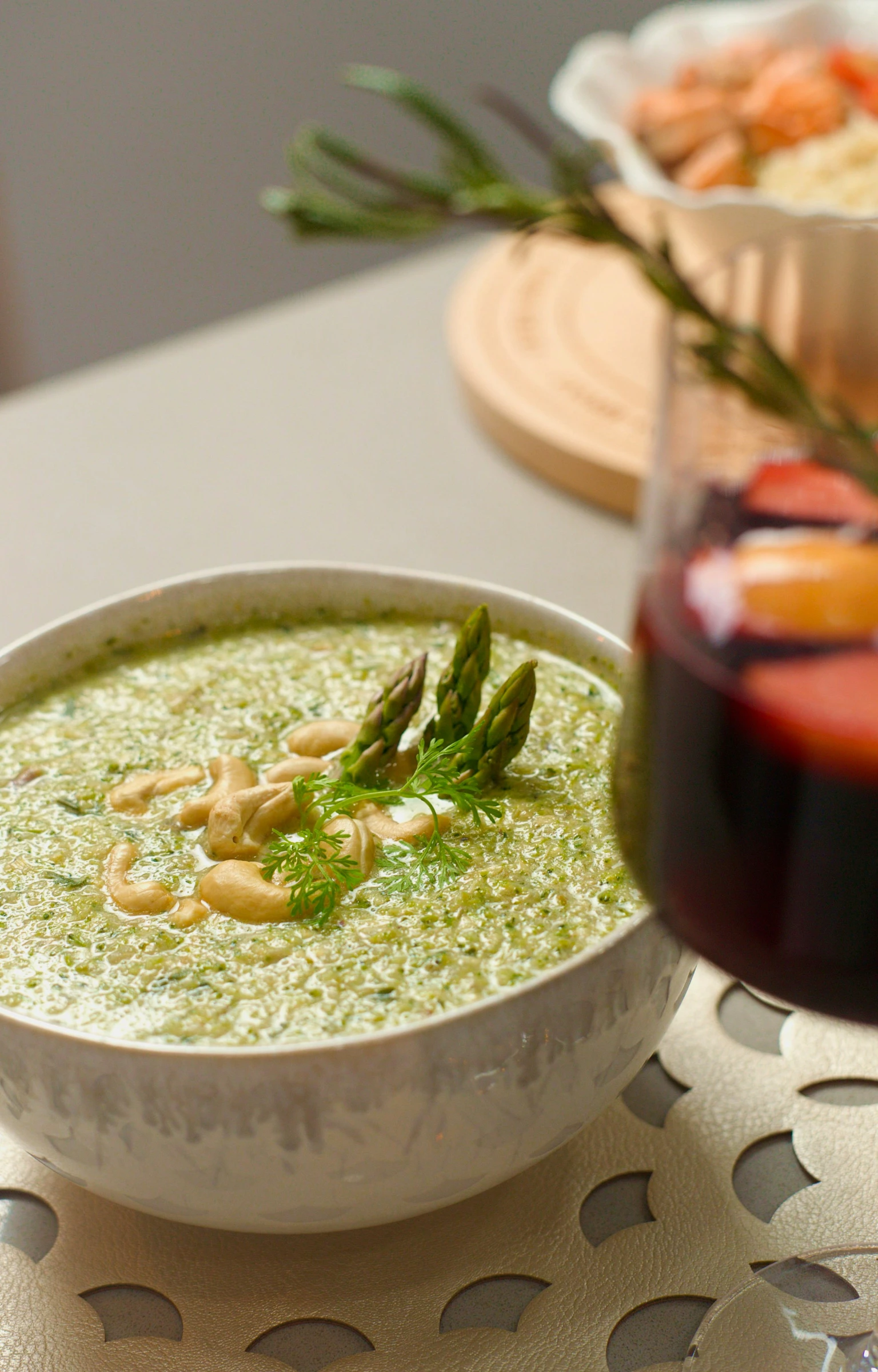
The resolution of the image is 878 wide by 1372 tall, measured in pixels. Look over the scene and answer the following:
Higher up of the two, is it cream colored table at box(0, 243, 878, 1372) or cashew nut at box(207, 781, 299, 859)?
cashew nut at box(207, 781, 299, 859)

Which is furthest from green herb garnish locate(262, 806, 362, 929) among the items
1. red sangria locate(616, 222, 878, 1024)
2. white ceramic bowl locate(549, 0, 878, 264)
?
white ceramic bowl locate(549, 0, 878, 264)

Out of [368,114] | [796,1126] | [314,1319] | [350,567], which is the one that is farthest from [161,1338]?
[368,114]

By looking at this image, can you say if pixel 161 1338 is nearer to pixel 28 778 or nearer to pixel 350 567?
pixel 28 778

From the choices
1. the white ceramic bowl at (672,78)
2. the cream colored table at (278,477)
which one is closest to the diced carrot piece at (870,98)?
the white ceramic bowl at (672,78)

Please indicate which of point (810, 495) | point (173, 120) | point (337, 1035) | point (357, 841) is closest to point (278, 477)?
point (357, 841)

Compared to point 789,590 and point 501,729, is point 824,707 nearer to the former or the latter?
point 789,590

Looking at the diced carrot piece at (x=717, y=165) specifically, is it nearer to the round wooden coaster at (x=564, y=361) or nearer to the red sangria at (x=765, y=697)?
the round wooden coaster at (x=564, y=361)

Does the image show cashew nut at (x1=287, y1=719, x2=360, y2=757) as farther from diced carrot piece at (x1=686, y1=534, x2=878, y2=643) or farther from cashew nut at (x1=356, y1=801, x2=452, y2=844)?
diced carrot piece at (x1=686, y1=534, x2=878, y2=643)
